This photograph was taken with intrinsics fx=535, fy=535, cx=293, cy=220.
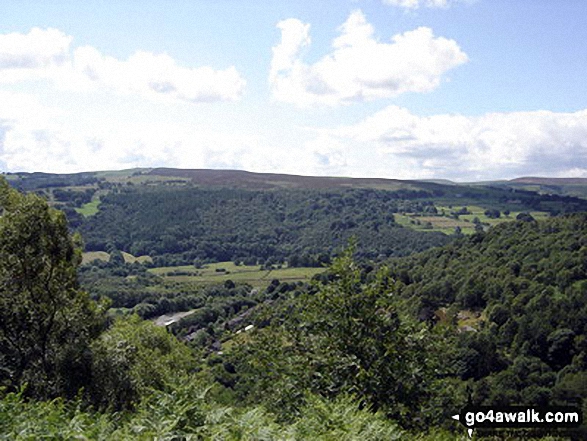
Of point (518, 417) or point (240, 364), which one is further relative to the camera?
point (240, 364)

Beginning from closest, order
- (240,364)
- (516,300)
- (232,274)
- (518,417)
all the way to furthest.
A: (518,417) → (240,364) → (516,300) → (232,274)

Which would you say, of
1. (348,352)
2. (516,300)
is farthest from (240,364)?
(516,300)

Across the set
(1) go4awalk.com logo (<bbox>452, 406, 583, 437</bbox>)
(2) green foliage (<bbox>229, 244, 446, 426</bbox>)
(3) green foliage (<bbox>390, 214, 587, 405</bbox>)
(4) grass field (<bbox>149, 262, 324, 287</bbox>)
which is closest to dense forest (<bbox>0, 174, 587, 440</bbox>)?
(2) green foliage (<bbox>229, 244, 446, 426</bbox>)

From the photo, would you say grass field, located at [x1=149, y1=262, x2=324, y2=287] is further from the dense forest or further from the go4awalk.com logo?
the go4awalk.com logo

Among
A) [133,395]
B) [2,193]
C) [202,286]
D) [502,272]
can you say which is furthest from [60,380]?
[202,286]

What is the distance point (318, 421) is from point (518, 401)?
153 ft

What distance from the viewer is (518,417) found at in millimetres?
11438

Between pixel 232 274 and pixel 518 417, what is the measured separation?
168500 millimetres

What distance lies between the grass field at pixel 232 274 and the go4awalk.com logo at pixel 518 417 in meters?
135

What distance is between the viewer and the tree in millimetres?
18266

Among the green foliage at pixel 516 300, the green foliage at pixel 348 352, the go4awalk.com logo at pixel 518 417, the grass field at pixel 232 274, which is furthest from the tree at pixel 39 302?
the grass field at pixel 232 274

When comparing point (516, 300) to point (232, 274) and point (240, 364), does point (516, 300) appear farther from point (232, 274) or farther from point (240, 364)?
point (232, 274)

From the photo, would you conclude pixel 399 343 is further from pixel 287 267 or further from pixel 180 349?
pixel 287 267

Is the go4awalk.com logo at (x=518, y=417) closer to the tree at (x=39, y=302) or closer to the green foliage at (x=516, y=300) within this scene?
the tree at (x=39, y=302)
